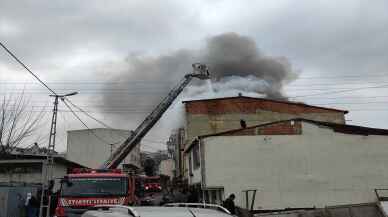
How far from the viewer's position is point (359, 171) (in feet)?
73.4

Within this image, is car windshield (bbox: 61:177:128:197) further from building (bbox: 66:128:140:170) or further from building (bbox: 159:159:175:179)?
building (bbox: 159:159:175:179)

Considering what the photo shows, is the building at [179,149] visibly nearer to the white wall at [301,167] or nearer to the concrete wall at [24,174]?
the concrete wall at [24,174]

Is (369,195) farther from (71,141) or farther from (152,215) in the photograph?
(71,141)

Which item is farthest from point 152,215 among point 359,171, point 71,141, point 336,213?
point 71,141

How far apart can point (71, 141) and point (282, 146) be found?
43.7 meters

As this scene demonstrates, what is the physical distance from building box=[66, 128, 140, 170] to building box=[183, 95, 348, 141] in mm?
23570

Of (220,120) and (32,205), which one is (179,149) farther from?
(32,205)

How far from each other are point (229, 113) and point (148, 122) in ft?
25.7

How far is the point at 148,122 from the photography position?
32812mm

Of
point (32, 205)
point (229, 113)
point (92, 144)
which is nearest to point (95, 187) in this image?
point (32, 205)

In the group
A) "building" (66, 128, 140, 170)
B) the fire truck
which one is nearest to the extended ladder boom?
the fire truck

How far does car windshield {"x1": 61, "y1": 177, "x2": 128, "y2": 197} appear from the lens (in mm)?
14594

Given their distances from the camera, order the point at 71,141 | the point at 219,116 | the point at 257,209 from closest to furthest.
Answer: the point at 257,209
the point at 219,116
the point at 71,141

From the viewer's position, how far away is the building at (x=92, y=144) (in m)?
58.7
